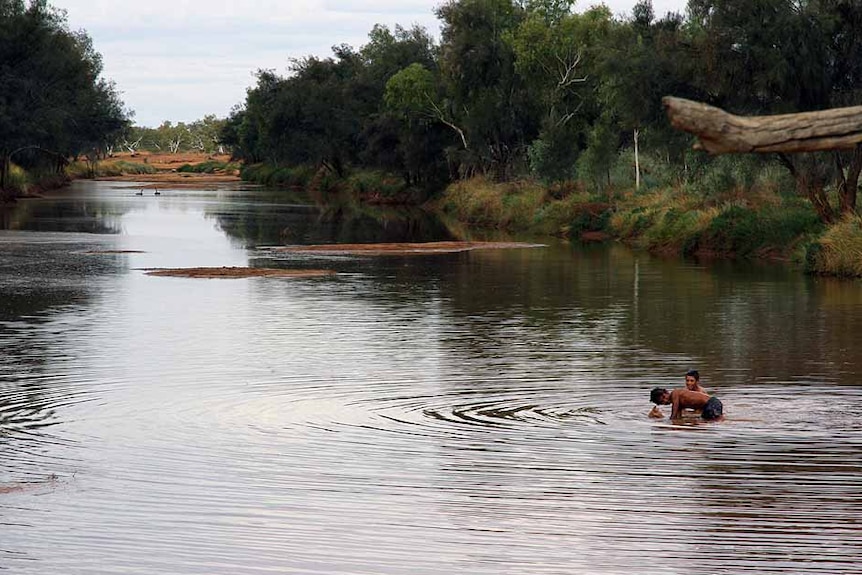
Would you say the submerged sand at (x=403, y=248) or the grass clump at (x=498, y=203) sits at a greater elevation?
the grass clump at (x=498, y=203)

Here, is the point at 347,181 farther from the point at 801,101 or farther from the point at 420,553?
the point at 420,553

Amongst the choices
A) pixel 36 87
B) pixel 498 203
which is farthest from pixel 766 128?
pixel 36 87

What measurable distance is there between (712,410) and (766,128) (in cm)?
987

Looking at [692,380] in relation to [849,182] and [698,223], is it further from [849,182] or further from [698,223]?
[698,223]

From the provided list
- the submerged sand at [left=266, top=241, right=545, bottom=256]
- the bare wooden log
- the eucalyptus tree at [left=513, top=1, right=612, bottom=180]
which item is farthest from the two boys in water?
the eucalyptus tree at [left=513, top=1, right=612, bottom=180]

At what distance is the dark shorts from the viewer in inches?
610

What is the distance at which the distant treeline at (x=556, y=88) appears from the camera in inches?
1606

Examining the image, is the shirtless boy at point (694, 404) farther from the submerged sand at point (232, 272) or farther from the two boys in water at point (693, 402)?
the submerged sand at point (232, 272)

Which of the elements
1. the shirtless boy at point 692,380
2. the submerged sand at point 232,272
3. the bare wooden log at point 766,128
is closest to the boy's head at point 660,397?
the shirtless boy at point 692,380

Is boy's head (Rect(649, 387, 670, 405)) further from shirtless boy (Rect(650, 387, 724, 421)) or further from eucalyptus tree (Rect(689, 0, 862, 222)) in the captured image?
eucalyptus tree (Rect(689, 0, 862, 222))

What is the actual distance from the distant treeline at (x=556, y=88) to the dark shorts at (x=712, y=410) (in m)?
25.9

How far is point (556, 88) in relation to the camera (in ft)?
235

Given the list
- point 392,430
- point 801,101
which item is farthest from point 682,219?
point 392,430

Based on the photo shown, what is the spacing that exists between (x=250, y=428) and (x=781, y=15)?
28741mm
